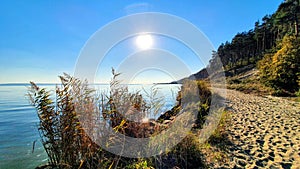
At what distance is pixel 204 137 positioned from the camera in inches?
163

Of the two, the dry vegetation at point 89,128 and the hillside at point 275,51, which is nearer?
the dry vegetation at point 89,128

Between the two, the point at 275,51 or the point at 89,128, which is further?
the point at 275,51

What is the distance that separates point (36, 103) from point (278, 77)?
1362 cm

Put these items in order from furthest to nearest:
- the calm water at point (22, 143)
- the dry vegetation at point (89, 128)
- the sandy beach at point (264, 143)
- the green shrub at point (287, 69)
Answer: the green shrub at point (287, 69)
the calm water at point (22, 143)
the sandy beach at point (264, 143)
the dry vegetation at point (89, 128)

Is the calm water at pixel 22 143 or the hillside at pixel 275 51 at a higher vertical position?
the hillside at pixel 275 51

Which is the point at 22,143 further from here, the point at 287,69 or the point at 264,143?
the point at 287,69

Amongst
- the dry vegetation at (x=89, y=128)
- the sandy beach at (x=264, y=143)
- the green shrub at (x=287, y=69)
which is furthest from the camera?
the green shrub at (x=287, y=69)

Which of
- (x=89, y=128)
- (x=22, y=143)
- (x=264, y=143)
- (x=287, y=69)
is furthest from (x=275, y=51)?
(x=22, y=143)

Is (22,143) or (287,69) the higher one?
(287,69)

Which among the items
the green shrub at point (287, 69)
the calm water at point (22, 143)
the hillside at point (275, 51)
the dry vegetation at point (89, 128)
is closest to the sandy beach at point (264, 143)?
the dry vegetation at point (89, 128)

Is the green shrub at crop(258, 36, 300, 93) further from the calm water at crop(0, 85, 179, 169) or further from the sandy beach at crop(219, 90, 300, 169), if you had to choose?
the calm water at crop(0, 85, 179, 169)

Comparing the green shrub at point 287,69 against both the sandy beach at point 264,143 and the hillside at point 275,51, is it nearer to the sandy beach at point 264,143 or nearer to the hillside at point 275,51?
the hillside at point 275,51

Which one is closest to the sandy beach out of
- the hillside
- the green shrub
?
the hillside

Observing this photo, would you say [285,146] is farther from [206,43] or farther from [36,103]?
[36,103]
